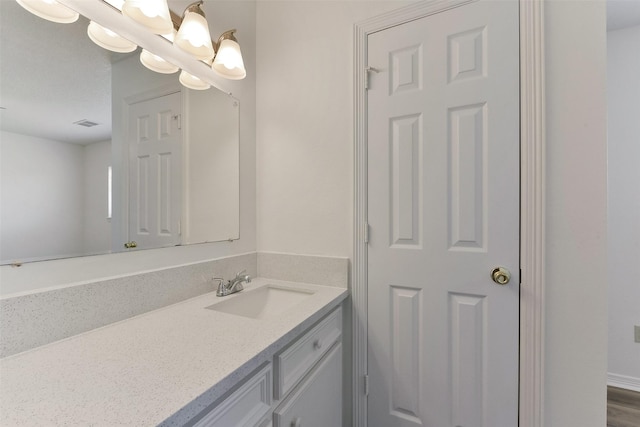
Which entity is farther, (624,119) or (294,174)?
(624,119)

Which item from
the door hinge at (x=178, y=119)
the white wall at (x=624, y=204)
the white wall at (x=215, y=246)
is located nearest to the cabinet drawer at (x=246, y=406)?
the white wall at (x=215, y=246)

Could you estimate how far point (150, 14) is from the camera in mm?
947

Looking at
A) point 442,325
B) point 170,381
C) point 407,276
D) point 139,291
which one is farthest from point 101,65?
point 442,325

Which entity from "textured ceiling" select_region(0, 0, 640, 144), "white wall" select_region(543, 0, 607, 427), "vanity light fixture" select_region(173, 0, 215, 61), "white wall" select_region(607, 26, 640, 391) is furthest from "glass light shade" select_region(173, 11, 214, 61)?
"white wall" select_region(607, 26, 640, 391)

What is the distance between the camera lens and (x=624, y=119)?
6.38 feet

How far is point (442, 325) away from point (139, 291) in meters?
1.24

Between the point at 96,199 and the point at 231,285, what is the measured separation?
641 millimetres

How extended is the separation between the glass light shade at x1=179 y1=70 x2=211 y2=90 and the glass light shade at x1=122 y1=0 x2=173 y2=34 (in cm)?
20

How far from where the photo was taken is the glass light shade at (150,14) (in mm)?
917

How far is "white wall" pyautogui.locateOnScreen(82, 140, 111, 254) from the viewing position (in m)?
0.89

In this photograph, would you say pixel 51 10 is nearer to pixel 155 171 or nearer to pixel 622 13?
pixel 155 171

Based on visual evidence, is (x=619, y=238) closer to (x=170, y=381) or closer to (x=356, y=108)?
(x=356, y=108)

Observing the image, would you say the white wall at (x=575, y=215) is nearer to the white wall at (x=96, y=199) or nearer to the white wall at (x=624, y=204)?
the white wall at (x=624, y=204)

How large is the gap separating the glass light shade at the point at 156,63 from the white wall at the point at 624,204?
2863 millimetres
